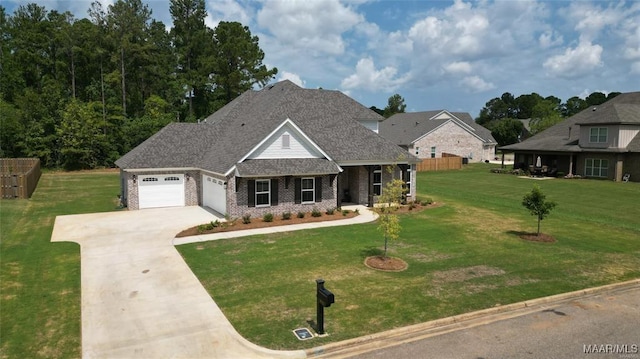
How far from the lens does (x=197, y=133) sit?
94.4ft

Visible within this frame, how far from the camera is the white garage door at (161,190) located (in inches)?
988

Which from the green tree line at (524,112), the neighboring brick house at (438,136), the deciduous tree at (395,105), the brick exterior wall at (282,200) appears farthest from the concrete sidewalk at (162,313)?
the deciduous tree at (395,105)

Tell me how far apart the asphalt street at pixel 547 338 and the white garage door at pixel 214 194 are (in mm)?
15199

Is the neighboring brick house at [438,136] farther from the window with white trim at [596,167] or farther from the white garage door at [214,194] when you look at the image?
the white garage door at [214,194]

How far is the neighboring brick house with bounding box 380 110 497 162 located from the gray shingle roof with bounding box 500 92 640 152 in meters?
12.2

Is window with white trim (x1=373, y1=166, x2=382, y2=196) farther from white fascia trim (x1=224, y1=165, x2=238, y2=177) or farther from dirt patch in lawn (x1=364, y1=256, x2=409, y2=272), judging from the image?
dirt patch in lawn (x1=364, y1=256, x2=409, y2=272)

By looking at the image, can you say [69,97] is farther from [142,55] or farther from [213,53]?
[213,53]

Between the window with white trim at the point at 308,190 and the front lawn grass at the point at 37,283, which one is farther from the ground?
the window with white trim at the point at 308,190

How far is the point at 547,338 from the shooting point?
9406 mm

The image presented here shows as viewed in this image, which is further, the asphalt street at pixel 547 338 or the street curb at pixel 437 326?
the street curb at pixel 437 326

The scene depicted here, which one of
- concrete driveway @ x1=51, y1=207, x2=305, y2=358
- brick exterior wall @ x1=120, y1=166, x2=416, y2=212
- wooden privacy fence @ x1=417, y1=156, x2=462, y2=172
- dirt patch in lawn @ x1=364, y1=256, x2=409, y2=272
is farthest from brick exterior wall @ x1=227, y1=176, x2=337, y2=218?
wooden privacy fence @ x1=417, y1=156, x2=462, y2=172

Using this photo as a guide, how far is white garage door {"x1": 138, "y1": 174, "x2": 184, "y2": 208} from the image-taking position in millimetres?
25094

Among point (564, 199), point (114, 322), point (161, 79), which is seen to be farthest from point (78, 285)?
point (161, 79)

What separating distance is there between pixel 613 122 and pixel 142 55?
57.9 m
